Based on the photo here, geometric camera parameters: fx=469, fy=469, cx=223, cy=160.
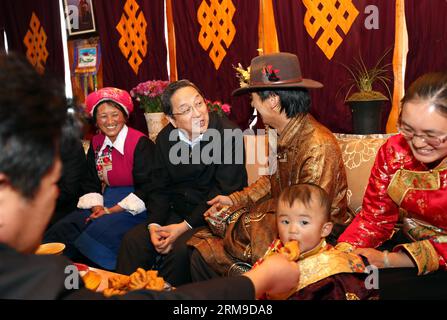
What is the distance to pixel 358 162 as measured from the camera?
2.89 metres

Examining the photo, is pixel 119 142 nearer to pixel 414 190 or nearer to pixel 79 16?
pixel 414 190

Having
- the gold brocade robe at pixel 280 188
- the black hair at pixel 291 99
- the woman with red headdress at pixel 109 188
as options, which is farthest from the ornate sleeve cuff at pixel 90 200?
the black hair at pixel 291 99

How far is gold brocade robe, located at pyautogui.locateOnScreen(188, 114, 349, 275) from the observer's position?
2.33 m

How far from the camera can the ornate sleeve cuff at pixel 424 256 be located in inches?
73.9

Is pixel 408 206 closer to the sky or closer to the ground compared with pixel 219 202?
closer to the sky

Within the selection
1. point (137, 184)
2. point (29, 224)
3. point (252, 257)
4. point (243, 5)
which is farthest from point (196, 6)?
point (29, 224)

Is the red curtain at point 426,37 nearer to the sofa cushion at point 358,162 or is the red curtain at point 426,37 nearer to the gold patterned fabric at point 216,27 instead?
the sofa cushion at point 358,162

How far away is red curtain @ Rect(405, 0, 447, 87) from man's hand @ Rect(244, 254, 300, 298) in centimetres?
263

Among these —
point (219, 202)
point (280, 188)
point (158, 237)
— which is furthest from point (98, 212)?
point (280, 188)

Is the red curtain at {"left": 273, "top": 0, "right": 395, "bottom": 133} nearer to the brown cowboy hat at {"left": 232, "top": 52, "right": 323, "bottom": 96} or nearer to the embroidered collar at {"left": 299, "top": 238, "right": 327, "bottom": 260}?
the brown cowboy hat at {"left": 232, "top": 52, "right": 323, "bottom": 96}

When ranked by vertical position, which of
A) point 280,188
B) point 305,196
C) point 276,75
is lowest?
point 280,188

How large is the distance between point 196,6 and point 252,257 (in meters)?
3.33

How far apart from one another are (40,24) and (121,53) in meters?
1.85
